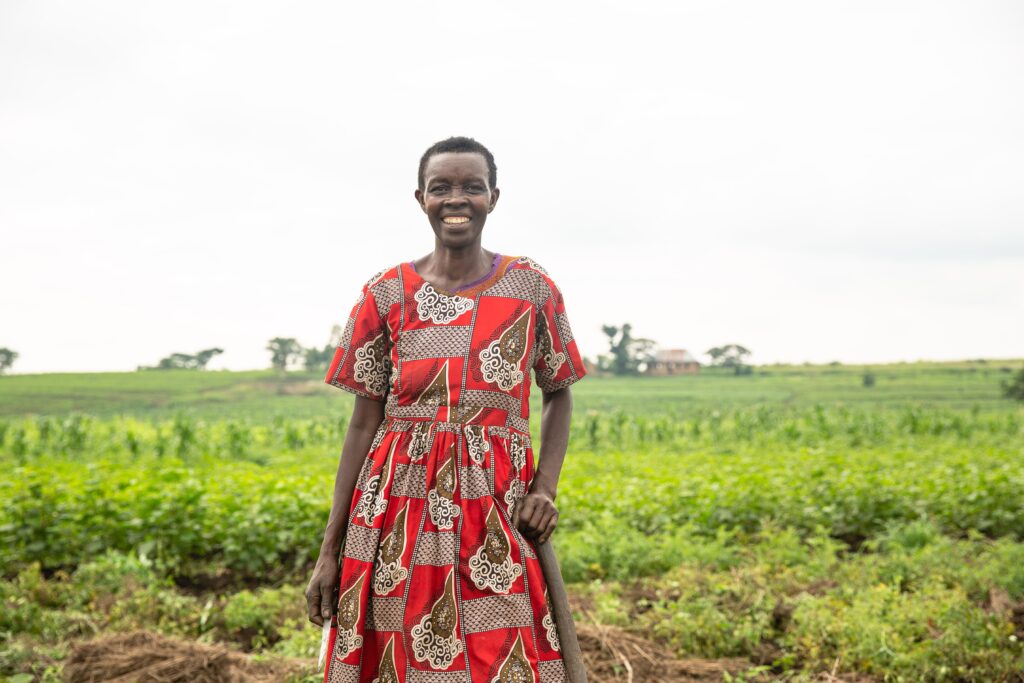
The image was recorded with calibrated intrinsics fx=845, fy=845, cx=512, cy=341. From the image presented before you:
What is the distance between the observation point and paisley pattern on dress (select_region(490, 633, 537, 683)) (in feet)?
7.06

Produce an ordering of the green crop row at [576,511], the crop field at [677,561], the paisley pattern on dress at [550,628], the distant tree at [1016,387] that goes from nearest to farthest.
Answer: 1. the paisley pattern on dress at [550,628]
2. the crop field at [677,561]
3. the green crop row at [576,511]
4. the distant tree at [1016,387]

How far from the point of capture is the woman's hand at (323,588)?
2355 millimetres

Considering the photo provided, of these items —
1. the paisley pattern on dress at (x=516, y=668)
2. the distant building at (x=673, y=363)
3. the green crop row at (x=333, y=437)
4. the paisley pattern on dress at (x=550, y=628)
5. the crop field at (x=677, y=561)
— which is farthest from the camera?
the distant building at (x=673, y=363)

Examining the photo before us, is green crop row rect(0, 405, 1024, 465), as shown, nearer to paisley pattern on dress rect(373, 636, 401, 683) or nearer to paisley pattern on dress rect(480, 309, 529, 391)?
paisley pattern on dress rect(373, 636, 401, 683)

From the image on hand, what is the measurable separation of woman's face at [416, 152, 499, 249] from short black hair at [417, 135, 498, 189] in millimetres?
24

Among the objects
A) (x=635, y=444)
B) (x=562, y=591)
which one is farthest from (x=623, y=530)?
(x=635, y=444)

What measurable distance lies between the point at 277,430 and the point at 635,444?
7.90 m

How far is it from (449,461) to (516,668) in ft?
1.82

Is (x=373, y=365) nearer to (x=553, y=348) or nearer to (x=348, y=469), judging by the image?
(x=348, y=469)

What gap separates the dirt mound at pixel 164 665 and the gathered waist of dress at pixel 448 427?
6.44ft

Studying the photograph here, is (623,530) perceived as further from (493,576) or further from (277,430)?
(277,430)

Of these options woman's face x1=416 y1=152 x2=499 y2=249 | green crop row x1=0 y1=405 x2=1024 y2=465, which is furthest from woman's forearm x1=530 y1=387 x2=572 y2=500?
green crop row x1=0 y1=405 x2=1024 y2=465

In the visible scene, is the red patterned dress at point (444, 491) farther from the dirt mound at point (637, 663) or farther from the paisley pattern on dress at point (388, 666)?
the dirt mound at point (637, 663)

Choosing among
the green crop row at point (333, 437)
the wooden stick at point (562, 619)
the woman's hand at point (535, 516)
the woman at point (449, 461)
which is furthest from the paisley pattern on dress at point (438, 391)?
the green crop row at point (333, 437)
